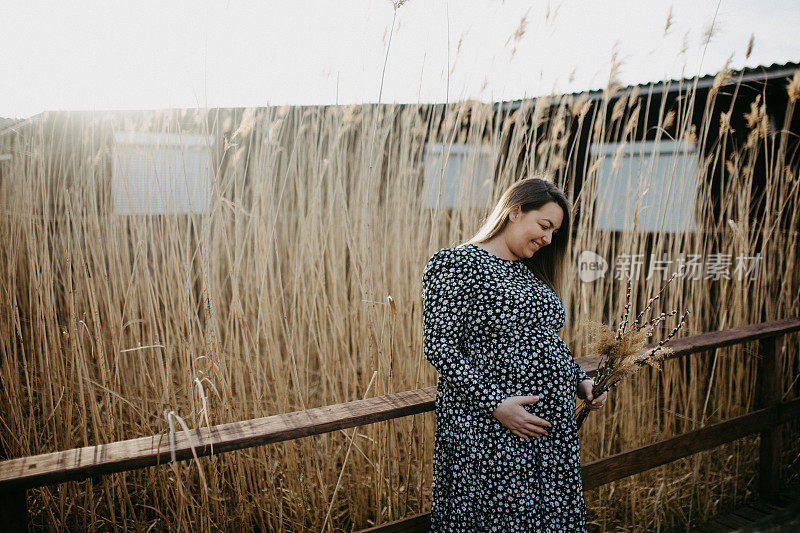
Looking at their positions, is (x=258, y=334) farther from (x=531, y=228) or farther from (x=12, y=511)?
(x=531, y=228)

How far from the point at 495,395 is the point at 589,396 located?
28 centimetres

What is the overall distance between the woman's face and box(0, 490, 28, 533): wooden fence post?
1018mm

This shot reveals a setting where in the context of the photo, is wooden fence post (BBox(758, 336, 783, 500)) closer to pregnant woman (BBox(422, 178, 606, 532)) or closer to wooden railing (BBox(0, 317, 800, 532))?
A: wooden railing (BBox(0, 317, 800, 532))

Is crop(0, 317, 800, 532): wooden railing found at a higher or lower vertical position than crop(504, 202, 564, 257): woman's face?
lower

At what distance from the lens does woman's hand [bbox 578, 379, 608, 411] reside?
1127 mm

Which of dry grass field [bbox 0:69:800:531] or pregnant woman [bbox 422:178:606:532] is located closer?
pregnant woman [bbox 422:178:606:532]

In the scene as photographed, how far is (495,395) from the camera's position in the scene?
39.4 inches

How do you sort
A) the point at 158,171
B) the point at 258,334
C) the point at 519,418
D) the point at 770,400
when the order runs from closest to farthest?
the point at 519,418 → the point at 258,334 → the point at 158,171 → the point at 770,400

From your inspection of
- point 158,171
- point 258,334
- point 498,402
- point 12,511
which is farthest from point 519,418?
point 158,171

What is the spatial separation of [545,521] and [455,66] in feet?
4.73

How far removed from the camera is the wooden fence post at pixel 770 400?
6.53 ft

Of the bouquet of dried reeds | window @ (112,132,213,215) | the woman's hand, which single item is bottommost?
the woman's hand

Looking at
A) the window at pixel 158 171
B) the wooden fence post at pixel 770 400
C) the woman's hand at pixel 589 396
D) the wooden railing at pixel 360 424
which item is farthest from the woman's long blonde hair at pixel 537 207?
the wooden fence post at pixel 770 400

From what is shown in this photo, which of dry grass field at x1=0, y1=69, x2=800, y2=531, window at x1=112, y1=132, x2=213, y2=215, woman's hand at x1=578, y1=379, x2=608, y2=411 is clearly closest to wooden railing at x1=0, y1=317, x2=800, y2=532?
dry grass field at x1=0, y1=69, x2=800, y2=531
